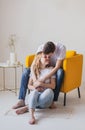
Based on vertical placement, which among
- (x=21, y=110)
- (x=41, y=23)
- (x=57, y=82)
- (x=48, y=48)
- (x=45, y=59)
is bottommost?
(x=21, y=110)

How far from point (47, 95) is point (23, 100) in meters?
0.44

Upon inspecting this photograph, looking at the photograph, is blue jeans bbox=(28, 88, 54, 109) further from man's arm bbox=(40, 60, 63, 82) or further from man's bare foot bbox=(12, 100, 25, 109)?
man's bare foot bbox=(12, 100, 25, 109)

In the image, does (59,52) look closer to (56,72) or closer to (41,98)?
(56,72)

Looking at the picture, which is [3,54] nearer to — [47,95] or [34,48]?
[34,48]

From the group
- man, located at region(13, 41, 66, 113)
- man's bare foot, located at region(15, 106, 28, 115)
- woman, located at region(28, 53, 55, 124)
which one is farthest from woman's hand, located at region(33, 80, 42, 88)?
man's bare foot, located at region(15, 106, 28, 115)

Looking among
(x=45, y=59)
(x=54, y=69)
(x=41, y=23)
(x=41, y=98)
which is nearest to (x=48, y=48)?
(x=45, y=59)

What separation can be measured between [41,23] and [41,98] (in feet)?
5.63

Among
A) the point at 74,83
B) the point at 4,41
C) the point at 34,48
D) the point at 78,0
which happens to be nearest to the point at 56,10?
the point at 78,0

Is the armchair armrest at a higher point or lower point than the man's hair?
lower

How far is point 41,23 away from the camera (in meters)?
4.44

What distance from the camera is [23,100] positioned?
3447mm

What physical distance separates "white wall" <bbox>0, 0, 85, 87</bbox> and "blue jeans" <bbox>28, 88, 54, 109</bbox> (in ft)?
4.81

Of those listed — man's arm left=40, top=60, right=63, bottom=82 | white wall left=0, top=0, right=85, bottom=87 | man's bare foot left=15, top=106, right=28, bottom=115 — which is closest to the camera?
man's bare foot left=15, top=106, right=28, bottom=115

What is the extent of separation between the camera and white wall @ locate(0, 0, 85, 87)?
14.2 ft
